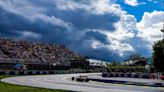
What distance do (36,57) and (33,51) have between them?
3453 mm

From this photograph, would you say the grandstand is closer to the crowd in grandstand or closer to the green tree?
the crowd in grandstand

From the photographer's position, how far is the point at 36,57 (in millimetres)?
114875

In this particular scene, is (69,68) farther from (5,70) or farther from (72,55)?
(5,70)

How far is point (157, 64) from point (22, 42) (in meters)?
47.8

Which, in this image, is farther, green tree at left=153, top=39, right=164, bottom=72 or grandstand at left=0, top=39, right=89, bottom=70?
grandstand at left=0, top=39, right=89, bottom=70

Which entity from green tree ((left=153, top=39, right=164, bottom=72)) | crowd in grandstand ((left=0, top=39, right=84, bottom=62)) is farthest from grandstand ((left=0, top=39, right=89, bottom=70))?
green tree ((left=153, top=39, right=164, bottom=72))

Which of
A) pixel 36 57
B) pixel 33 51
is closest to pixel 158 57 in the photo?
pixel 36 57

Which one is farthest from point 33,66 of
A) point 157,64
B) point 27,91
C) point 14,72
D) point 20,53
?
point 27,91

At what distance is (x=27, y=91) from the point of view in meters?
34.8

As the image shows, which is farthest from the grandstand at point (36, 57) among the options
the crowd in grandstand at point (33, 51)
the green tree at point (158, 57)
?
the green tree at point (158, 57)

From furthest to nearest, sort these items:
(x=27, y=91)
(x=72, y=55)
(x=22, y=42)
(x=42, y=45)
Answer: (x=72, y=55) < (x=42, y=45) < (x=22, y=42) < (x=27, y=91)

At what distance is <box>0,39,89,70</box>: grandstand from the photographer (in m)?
97.9

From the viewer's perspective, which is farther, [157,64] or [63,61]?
[63,61]

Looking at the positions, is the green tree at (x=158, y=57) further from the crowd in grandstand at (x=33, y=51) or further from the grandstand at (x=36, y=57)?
the crowd in grandstand at (x=33, y=51)
